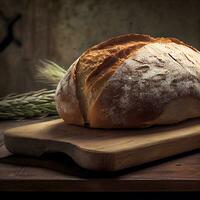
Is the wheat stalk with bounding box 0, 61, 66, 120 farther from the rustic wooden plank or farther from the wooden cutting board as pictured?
the rustic wooden plank

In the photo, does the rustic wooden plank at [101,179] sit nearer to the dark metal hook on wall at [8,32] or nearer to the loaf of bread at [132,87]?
the loaf of bread at [132,87]

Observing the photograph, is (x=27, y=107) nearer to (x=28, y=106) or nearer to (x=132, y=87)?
(x=28, y=106)

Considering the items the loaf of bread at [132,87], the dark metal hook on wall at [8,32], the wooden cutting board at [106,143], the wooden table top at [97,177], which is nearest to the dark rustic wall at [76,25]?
the dark metal hook on wall at [8,32]

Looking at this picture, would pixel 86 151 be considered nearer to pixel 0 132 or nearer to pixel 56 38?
pixel 0 132

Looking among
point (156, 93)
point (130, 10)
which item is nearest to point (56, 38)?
point (130, 10)

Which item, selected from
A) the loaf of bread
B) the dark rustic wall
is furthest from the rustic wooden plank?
the dark rustic wall

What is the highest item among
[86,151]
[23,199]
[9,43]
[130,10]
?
[130,10]
